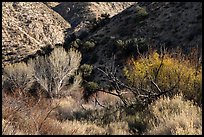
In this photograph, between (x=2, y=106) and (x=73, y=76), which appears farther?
(x=73, y=76)

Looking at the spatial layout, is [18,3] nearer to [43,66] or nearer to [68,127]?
[43,66]

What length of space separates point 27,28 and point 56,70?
40959mm

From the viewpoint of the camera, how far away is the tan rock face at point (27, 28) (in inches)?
2406

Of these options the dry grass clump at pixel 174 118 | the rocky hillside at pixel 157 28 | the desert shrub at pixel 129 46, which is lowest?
the desert shrub at pixel 129 46

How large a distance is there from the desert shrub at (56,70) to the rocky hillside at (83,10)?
47317 millimetres

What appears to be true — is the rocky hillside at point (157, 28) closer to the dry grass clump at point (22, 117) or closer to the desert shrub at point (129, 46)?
the desert shrub at point (129, 46)

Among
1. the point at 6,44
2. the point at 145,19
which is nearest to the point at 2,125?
the point at 145,19

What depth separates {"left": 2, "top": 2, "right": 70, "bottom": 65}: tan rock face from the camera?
6112cm

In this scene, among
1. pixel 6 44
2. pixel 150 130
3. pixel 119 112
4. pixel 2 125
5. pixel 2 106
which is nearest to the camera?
pixel 2 125

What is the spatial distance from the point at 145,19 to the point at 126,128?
33.4 meters

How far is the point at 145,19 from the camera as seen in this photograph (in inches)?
1645

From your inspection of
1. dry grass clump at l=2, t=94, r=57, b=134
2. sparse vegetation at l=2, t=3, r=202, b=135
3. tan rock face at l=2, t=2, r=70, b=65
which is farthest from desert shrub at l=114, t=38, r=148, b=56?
dry grass clump at l=2, t=94, r=57, b=134

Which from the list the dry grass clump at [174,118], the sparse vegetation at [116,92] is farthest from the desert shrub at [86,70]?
the dry grass clump at [174,118]

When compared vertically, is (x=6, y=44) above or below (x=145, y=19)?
below
